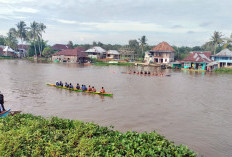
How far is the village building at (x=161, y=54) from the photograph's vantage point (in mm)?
56750

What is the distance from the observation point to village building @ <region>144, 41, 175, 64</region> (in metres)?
56.8

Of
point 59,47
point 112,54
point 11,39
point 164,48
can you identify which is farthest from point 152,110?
point 11,39

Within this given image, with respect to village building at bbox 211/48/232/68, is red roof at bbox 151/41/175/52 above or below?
above

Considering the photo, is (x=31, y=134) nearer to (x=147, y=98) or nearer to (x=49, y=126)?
(x=49, y=126)

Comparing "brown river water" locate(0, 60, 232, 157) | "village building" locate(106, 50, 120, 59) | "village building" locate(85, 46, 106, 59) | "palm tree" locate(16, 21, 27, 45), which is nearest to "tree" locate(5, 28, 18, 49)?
"palm tree" locate(16, 21, 27, 45)

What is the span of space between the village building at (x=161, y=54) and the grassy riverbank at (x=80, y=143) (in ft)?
171

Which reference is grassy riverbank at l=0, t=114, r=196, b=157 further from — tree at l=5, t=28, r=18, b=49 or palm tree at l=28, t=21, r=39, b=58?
tree at l=5, t=28, r=18, b=49

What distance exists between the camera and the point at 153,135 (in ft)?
22.1

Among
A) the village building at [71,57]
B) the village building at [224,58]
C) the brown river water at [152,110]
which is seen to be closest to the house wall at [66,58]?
the village building at [71,57]

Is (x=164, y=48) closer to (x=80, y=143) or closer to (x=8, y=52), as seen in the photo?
(x=8, y=52)

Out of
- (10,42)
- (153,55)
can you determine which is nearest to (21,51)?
(10,42)

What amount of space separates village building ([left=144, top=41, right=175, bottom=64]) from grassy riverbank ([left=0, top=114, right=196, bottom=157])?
52086 mm

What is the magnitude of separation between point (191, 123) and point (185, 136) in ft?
7.24

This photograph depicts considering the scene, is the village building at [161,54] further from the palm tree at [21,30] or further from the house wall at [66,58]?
the palm tree at [21,30]
